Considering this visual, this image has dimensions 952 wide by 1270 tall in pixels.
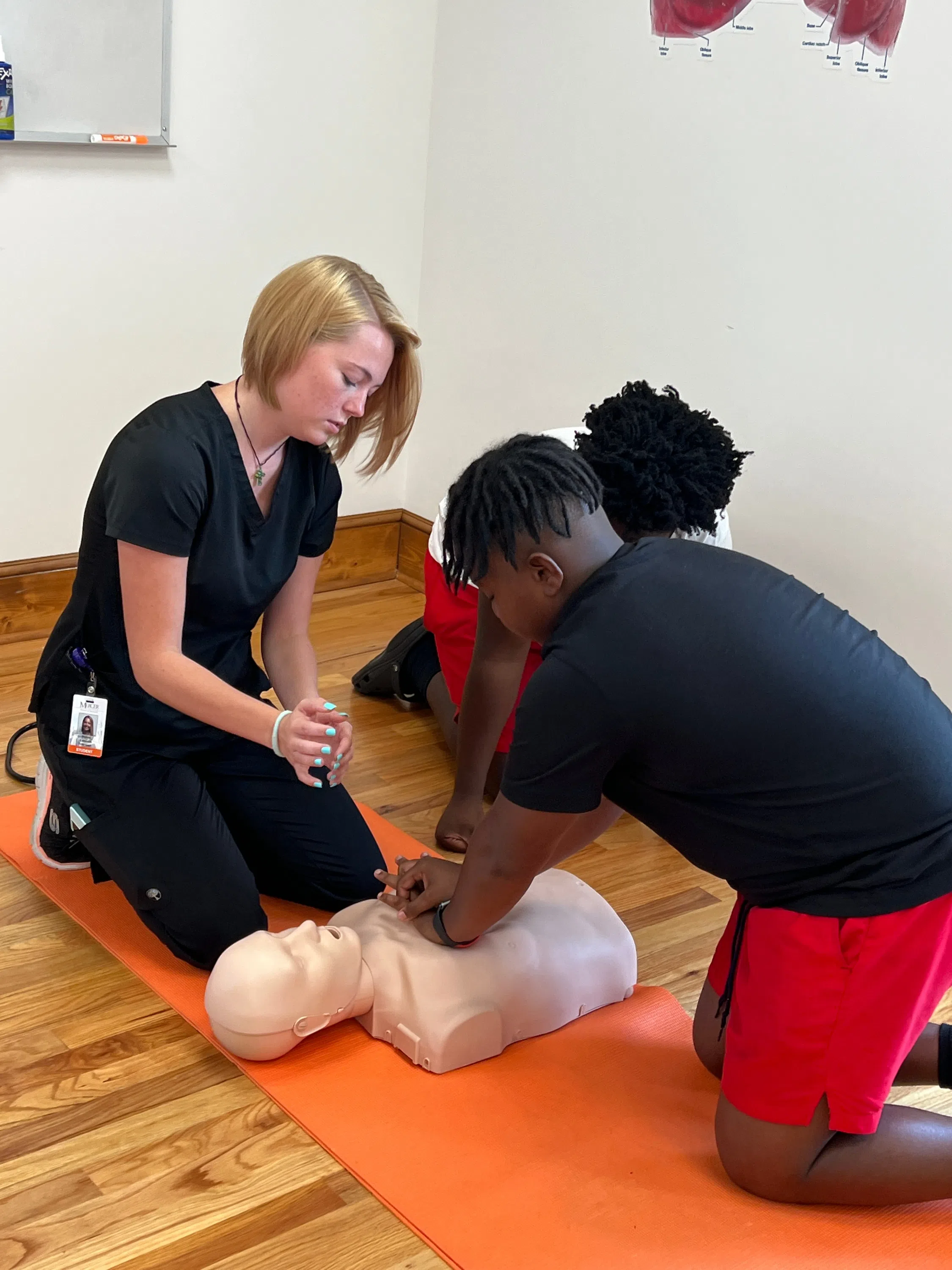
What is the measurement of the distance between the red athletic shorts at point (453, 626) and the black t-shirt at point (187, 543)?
39 cm

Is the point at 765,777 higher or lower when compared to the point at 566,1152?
higher

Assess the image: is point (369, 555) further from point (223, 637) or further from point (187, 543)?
point (187, 543)

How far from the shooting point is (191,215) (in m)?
2.87

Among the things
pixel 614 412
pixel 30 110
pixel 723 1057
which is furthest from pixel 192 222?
pixel 723 1057

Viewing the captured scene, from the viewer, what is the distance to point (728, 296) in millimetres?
2549

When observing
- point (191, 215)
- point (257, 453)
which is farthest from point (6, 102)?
point (257, 453)

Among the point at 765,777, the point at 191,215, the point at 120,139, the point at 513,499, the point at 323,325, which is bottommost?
the point at 765,777

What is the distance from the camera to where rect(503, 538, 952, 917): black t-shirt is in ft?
4.50

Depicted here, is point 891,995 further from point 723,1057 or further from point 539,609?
point 539,609

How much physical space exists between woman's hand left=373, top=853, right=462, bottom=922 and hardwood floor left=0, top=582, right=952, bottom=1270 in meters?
0.30

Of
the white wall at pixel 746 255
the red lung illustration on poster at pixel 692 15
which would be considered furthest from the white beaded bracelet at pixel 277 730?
the red lung illustration on poster at pixel 692 15

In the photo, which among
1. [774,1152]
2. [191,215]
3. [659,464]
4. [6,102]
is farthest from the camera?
[191,215]

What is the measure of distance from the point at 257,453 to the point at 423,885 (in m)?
0.66

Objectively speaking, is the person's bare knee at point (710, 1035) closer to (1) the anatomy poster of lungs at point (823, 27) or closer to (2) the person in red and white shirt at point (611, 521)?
(2) the person in red and white shirt at point (611, 521)
